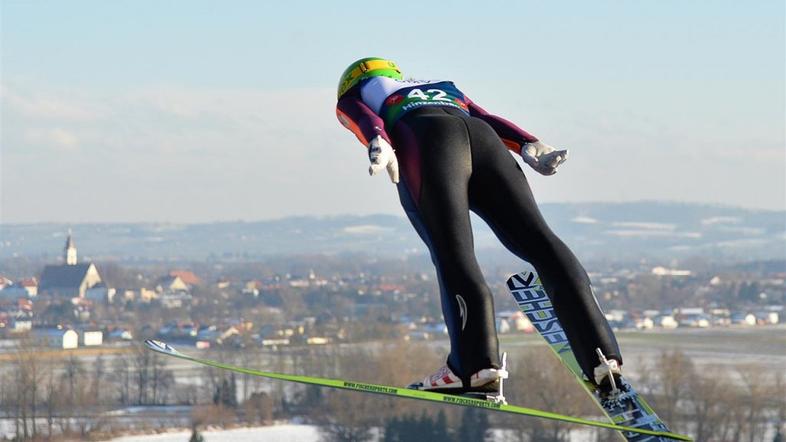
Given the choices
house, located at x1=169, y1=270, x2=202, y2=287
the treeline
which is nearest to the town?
house, located at x1=169, y1=270, x2=202, y2=287

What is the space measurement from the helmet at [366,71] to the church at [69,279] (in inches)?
2568

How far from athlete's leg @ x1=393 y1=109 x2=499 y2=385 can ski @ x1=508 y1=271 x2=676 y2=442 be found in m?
0.48

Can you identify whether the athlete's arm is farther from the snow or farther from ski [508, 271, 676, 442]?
the snow

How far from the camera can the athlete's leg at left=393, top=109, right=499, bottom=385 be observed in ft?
22.5

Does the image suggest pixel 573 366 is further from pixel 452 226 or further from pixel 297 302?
pixel 297 302

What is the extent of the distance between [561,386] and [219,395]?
31.2 feet

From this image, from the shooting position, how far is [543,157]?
7109 millimetres

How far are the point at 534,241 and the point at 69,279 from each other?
243 ft

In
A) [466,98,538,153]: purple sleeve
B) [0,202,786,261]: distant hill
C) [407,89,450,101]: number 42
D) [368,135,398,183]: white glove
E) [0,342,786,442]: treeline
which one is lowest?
[0,342,786,442]: treeline

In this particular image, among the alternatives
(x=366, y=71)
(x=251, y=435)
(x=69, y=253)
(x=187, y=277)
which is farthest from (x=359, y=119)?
(x=69, y=253)

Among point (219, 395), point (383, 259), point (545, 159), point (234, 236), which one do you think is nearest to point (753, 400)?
point (219, 395)

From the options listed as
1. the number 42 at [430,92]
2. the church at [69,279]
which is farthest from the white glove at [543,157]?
the church at [69,279]

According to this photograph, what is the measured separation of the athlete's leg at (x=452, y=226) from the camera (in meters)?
6.85

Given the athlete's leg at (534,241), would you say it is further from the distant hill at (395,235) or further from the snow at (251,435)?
the distant hill at (395,235)
